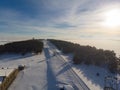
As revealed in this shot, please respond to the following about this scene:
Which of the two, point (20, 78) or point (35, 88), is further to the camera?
point (20, 78)

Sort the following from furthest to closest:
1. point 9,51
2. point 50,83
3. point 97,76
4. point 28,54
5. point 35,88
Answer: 1. point 9,51
2. point 28,54
3. point 97,76
4. point 50,83
5. point 35,88

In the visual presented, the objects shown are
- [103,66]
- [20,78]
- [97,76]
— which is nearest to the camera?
[20,78]

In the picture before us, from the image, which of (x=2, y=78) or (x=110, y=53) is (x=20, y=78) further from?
(x=110, y=53)

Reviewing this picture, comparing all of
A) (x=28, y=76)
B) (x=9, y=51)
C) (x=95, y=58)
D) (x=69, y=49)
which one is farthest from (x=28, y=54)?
(x=28, y=76)

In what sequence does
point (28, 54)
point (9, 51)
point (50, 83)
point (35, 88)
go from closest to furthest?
1. point (35, 88)
2. point (50, 83)
3. point (28, 54)
4. point (9, 51)

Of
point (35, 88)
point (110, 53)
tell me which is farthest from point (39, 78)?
point (110, 53)

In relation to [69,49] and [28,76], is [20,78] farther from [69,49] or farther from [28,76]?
[69,49]

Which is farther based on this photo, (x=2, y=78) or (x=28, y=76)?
(x=28, y=76)

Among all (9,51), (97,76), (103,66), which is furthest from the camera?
(9,51)
